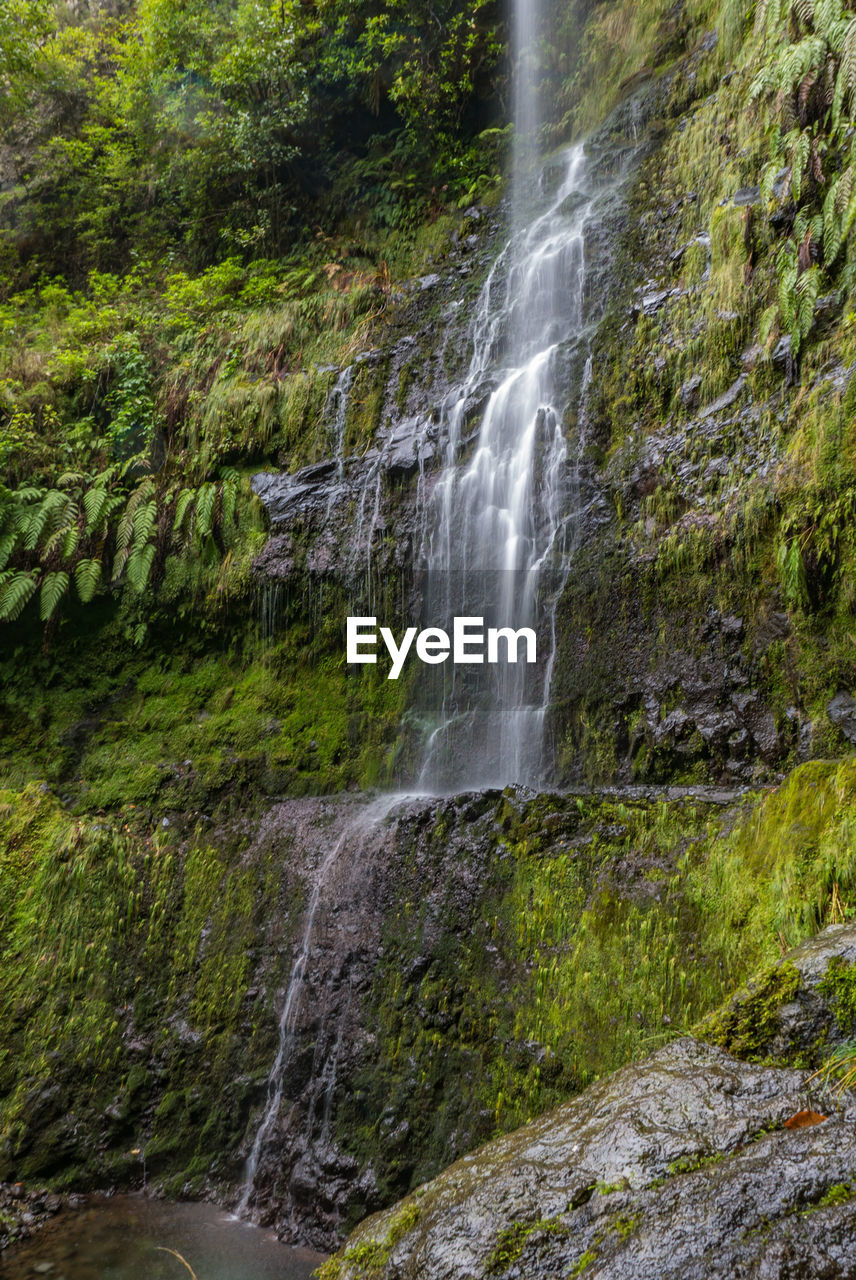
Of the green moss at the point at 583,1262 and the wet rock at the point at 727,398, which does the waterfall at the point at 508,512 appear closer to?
the wet rock at the point at 727,398

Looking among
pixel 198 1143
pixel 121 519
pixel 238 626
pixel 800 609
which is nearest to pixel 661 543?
pixel 800 609

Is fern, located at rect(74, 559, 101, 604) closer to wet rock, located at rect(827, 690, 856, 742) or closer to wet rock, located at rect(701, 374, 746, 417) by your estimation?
wet rock, located at rect(701, 374, 746, 417)

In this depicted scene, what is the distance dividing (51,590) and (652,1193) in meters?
7.88

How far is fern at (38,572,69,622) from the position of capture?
26.2 feet

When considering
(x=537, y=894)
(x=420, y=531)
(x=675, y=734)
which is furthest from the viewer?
(x=420, y=531)

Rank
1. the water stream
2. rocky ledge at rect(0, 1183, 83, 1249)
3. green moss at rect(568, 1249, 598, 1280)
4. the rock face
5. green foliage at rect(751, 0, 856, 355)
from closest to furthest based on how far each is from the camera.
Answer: the rock face < green moss at rect(568, 1249, 598, 1280) < the water stream < rocky ledge at rect(0, 1183, 83, 1249) < green foliage at rect(751, 0, 856, 355)

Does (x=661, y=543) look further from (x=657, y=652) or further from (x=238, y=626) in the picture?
(x=238, y=626)

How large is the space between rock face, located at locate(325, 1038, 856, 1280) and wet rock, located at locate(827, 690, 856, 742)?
267 centimetres

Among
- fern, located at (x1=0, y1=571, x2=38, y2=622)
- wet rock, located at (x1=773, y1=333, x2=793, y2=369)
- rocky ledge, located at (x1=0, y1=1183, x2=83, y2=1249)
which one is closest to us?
rocky ledge, located at (x1=0, y1=1183, x2=83, y2=1249)

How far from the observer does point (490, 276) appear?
895 centimetres

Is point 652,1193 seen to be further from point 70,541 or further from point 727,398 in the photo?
point 70,541

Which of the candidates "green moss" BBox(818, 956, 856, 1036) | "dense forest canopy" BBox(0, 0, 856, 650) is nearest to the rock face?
"green moss" BBox(818, 956, 856, 1036)

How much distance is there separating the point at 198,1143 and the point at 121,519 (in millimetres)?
6141

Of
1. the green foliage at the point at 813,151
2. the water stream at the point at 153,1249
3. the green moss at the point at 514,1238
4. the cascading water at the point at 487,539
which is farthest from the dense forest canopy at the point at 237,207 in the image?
the water stream at the point at 153,1249
